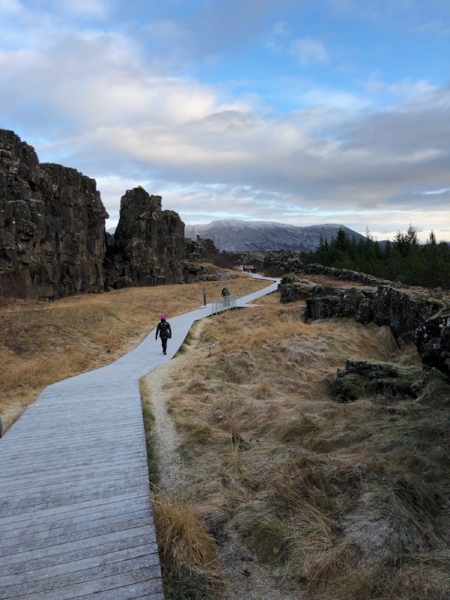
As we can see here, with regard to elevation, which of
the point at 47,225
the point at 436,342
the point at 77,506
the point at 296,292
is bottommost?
the point at 77,506

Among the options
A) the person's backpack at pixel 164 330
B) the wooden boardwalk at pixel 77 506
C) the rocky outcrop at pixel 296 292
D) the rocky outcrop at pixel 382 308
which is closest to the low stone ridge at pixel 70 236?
the person's backpack at pixel 164 330

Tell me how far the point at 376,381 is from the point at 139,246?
4727 centimetres

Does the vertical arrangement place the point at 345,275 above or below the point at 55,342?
above

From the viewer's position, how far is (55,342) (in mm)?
16469

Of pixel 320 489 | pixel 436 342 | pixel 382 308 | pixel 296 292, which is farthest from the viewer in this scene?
pixel 296 292

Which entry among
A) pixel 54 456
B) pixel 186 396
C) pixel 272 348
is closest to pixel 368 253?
pixel 272 348

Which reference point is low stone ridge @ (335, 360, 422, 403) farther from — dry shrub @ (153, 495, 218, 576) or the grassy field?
dry shrub @ (153, 495, 218, 576)

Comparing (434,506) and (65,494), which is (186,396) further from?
(434,506)

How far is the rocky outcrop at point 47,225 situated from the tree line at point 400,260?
33.5 m

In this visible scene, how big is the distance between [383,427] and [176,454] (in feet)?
12.5

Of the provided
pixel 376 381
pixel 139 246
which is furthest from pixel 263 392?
pixel 139 246

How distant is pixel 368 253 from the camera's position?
6481cm

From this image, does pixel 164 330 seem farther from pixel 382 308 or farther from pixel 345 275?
pixel 345 275

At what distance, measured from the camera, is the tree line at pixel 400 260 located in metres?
36.5
